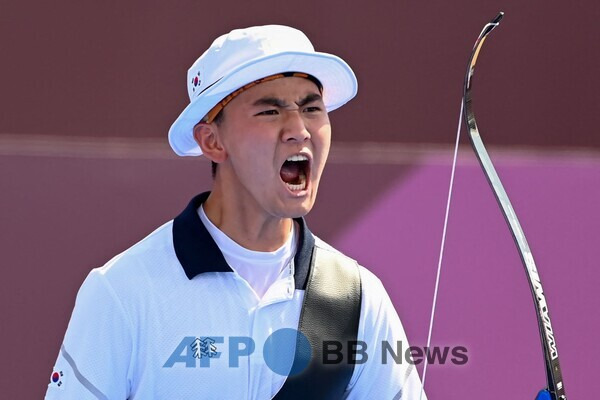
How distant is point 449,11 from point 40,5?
1687mm

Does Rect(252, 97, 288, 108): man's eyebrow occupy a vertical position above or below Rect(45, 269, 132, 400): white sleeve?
above

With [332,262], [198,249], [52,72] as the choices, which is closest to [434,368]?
[332,262]

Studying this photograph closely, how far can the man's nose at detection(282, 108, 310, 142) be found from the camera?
2.54 m

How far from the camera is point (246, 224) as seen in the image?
2654 millimetres

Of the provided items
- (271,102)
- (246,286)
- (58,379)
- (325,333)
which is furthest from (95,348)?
(271,102)

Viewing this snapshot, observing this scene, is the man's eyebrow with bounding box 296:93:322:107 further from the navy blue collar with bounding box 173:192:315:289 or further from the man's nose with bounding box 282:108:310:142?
the navy blue collar with bounding box 173:192:315:289

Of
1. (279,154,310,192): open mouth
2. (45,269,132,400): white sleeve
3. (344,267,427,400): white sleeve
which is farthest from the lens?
(344,267,427,400): white sleeve

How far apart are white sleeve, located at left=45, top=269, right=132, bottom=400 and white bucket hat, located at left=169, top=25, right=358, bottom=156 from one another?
455 mm

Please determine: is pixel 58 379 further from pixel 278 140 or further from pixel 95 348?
pixel 278 140

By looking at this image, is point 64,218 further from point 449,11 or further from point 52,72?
point 449,11

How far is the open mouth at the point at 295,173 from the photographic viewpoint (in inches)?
101

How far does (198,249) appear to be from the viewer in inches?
103

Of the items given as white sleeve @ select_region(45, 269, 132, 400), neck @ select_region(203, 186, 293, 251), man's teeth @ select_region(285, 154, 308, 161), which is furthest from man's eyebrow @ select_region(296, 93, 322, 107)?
white sleeve @ select_region(45, 269, 132, 400)

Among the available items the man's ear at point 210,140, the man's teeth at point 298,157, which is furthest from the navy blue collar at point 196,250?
the man's teeth at point 298,157
